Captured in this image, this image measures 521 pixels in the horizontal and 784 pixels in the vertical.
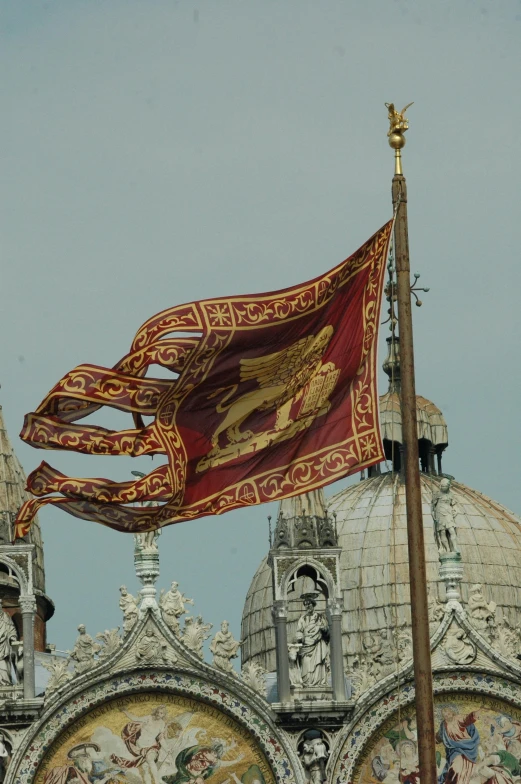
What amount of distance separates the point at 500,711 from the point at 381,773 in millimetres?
2498

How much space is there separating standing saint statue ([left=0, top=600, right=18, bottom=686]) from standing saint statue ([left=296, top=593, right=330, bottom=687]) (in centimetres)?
509

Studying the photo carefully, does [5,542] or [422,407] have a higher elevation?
[422,407]

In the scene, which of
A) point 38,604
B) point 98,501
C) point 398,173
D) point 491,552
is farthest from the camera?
point 491,552

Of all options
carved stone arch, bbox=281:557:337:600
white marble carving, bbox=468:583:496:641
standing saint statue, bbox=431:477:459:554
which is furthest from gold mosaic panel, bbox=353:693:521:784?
standing saint statue, bbox=431:477:459:554

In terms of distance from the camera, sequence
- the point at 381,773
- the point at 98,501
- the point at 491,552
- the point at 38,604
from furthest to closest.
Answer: the point at 491,552 < the point at 38,604 < the point at 381,773 < the point at 98,501

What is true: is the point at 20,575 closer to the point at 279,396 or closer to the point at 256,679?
the point at 256,679

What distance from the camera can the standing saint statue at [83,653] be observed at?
4375cm

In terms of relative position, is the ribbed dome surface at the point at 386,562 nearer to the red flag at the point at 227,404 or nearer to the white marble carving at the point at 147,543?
the white marble carving at the point at 147,543

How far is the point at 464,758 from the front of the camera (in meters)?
44.1

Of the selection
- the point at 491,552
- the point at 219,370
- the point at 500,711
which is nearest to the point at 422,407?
the point at 491,552

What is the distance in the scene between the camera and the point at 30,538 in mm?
48781

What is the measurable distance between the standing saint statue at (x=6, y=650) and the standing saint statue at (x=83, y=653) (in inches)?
45.8

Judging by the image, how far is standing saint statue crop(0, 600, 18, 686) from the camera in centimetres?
4403

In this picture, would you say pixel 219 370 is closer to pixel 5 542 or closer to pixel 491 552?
pixel 5 542
